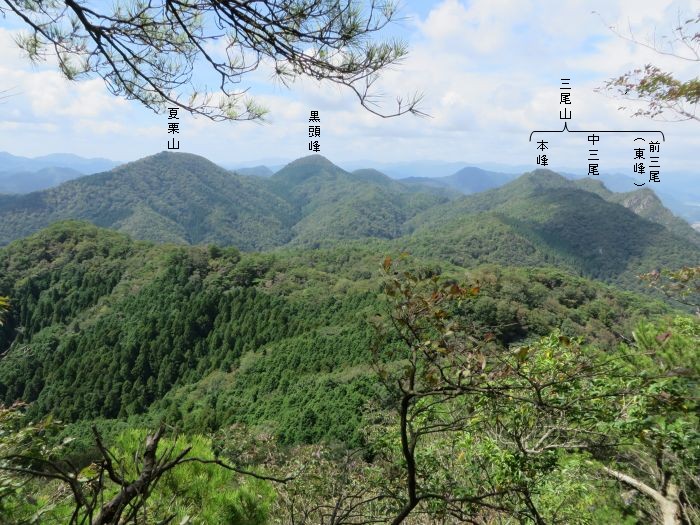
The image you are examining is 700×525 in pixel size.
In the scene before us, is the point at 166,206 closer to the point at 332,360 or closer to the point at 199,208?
the point at 199,208

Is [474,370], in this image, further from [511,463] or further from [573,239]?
[573,239]

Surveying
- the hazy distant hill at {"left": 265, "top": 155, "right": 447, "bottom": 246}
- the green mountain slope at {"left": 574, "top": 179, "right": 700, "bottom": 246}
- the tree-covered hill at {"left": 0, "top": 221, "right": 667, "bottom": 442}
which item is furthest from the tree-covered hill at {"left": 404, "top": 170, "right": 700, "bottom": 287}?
the tree-covered hill at {"left": 0, "top": 221, "right": 667, "bottom": 442}

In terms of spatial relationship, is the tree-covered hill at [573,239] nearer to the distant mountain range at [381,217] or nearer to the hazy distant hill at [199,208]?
the distant mountain range at [381,217]

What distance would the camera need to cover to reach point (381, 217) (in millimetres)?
152750

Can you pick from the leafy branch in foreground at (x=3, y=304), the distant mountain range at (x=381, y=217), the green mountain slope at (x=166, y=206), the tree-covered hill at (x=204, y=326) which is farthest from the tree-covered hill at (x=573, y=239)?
the leafy branch in foreground at (x=3, y=304)

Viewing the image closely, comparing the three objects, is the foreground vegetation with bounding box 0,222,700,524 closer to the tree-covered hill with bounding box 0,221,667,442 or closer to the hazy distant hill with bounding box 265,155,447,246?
the tree-covered hill with bounding box 0,221,667,442

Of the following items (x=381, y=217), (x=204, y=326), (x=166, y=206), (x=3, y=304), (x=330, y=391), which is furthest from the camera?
(x=381, y=217)

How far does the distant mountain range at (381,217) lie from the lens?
93.2 metres

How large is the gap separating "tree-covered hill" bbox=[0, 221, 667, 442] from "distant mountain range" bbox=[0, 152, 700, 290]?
1802 inches

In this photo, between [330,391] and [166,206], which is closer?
[330,391]

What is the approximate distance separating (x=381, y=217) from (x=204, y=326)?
116426 mm

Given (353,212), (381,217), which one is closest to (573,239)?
(381,217)

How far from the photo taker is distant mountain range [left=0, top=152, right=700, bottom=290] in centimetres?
9319

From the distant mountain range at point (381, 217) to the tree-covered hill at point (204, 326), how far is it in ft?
150
